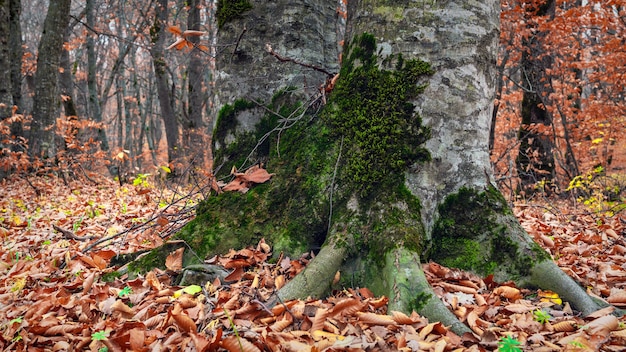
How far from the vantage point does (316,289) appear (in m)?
2.38

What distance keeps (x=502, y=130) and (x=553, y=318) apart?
1098 centimetres

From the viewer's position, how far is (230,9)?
3.66 meters

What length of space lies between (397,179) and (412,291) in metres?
0.75

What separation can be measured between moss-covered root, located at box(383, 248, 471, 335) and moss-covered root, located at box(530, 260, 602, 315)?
73cm

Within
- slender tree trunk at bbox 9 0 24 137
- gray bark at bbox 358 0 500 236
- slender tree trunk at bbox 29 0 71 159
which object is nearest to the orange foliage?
gray bark at bbox 358 0 500 236

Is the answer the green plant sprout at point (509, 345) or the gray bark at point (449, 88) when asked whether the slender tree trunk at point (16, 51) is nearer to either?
the gray bark at point (449, 88)

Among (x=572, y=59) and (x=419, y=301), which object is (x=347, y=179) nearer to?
(x=419, y=301)

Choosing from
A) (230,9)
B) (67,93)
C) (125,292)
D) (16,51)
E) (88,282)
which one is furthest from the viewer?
(67,93)

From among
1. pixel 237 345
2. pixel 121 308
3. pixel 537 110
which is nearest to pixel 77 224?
pixel 121 308

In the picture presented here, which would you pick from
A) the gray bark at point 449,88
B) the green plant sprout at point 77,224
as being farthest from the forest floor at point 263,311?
the green plant sprout at point 77,224

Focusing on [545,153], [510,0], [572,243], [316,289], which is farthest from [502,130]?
[316,289]

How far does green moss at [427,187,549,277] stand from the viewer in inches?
102

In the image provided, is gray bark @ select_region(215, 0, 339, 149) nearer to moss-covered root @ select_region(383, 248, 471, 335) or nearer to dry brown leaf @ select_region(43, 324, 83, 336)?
moss-covered root @ select_region(383, 248, 471, 335)

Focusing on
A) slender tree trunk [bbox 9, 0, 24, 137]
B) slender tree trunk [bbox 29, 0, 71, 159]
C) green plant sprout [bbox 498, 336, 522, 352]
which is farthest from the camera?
slender tree trunk [bbox 9, 0, 24, 137]
